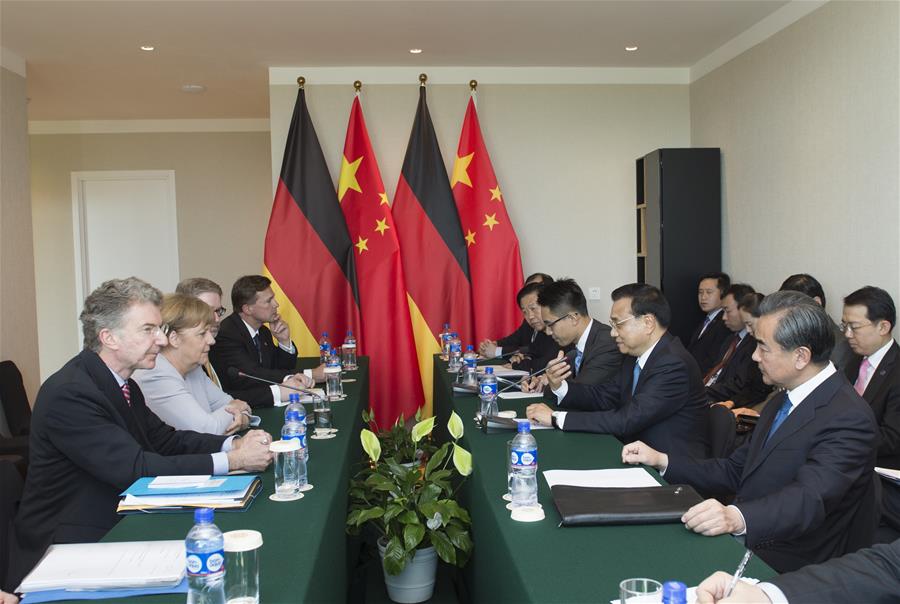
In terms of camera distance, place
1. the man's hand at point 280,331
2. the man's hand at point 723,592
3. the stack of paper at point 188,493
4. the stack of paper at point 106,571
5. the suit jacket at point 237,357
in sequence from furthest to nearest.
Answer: the man's hand at point 280,331
the suit jacket at point 237,357
the stack of paper at point 188,493
the stack of paper at point 106,571
the man's hand at point 723,592

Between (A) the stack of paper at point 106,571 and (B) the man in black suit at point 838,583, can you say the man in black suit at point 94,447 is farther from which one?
(B) the man in black suit at point 838,583

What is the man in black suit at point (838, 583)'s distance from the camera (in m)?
1.46

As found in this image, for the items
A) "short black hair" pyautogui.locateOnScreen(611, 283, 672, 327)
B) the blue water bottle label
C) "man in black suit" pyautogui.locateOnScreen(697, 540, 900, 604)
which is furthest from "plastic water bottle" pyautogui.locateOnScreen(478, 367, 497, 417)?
the blue water bottle label

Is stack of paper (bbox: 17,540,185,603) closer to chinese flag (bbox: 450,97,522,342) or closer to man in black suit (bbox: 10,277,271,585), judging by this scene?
man in black suit (bbox: 10,277,271,585)

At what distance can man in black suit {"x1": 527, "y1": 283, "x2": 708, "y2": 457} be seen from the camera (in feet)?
9.61

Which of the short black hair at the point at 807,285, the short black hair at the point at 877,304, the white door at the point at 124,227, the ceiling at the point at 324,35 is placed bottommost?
the short black hair at the point at 877,304

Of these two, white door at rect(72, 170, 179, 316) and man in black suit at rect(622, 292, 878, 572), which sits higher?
white door at rect(72, 170, 179, 316)

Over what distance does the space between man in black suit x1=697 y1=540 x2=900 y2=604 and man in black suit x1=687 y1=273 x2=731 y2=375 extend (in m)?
4.05

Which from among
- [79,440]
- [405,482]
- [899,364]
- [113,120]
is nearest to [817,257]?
[899,364]

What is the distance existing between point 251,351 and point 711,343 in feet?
10.3

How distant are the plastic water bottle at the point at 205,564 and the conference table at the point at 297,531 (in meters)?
0.11

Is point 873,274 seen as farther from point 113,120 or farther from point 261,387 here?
point 113,120

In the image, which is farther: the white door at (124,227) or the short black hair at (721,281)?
the white door at (124,227)

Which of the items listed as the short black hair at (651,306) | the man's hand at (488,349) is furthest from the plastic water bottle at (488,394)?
the man's hand at (488,349)
